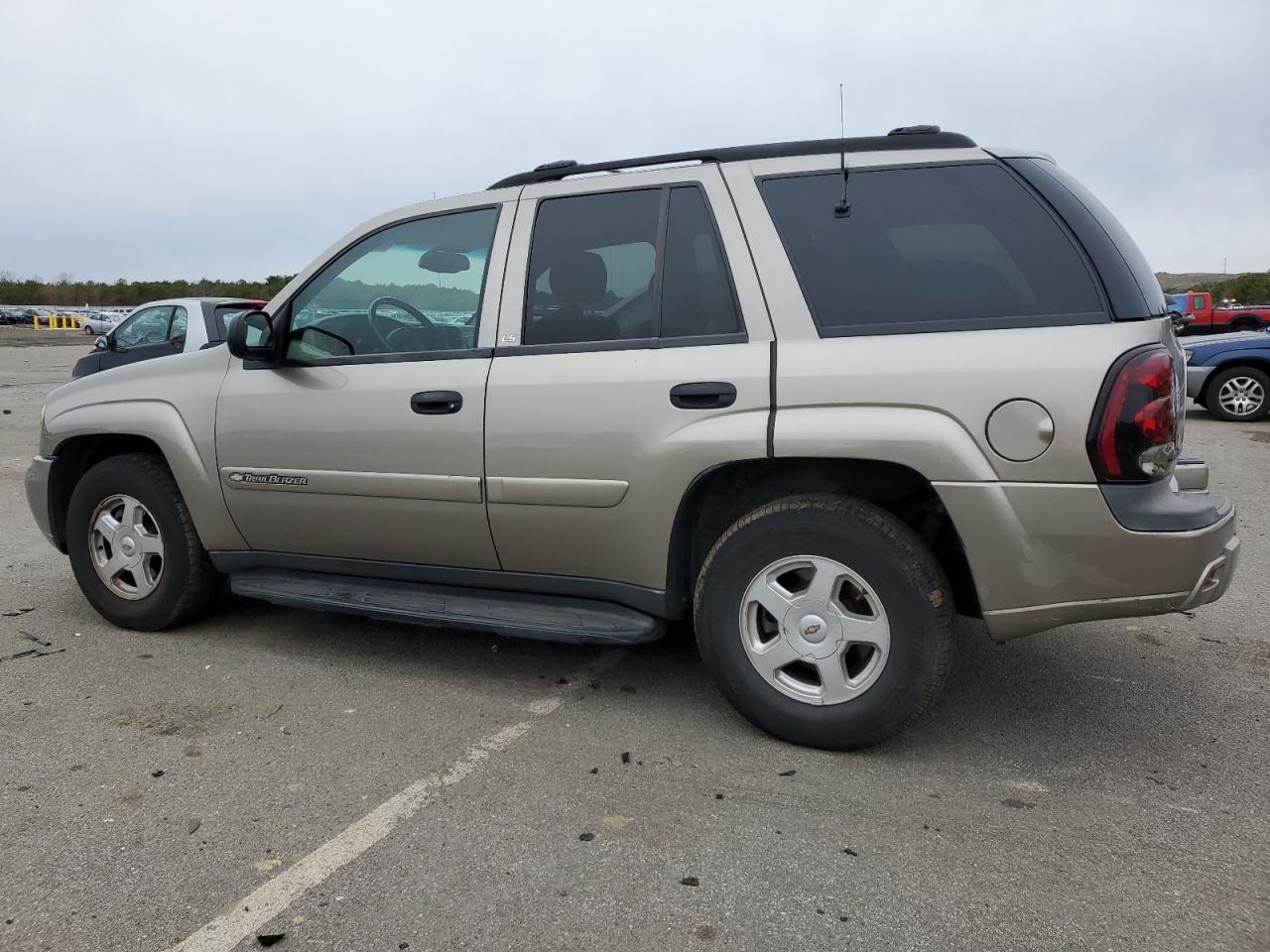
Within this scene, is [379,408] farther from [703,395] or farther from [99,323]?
[99,323]

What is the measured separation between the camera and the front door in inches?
144

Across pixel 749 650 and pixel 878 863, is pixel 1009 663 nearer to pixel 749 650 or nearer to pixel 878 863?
pixel 749 650

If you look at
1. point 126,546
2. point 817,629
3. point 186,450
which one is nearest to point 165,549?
point 126,546

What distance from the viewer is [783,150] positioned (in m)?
3.38

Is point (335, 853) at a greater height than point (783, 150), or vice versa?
point (783, 150)

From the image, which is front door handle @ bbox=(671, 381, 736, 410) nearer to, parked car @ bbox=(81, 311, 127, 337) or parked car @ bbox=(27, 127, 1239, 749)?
parked car @ bbox=(27, 127, 1239, 749)

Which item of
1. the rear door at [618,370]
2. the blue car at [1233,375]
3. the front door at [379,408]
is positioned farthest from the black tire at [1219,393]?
the front door at [379,408]

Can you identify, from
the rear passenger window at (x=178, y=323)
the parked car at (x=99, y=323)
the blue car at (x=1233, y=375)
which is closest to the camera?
the rear passenger window at (x=178, y=323)

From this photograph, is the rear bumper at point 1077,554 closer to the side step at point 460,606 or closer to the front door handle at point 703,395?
the front door handle at point 703,395

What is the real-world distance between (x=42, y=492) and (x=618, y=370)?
10.1 ft

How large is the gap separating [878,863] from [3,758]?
8.88 feet

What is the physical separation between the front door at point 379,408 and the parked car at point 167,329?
7.23 meters

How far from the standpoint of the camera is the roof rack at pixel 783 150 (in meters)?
3.21

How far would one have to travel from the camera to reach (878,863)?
2.54 m
